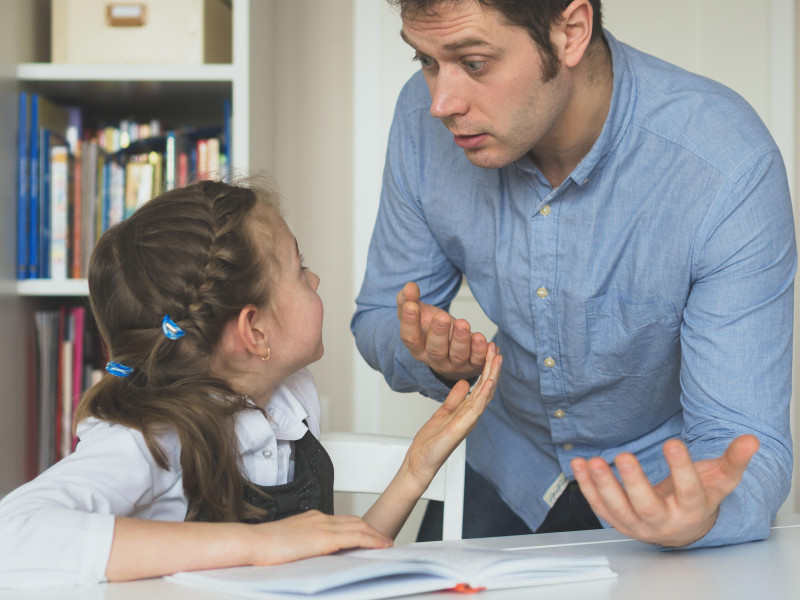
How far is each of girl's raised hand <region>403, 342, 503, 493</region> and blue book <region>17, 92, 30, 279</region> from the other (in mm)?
1035

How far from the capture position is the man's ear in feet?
3.65

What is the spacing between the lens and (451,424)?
105 cm

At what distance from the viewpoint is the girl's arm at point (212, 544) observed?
2.38 ft

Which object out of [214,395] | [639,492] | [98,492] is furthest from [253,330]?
[639,492]

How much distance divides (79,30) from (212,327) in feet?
3.31

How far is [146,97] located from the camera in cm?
192

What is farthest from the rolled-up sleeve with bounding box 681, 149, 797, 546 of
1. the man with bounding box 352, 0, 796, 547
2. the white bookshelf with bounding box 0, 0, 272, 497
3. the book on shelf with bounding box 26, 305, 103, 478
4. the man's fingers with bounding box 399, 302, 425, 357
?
the book on shelf with bounding box 26, 305, 103, 478

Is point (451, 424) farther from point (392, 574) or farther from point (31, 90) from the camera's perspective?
point (31, 90)

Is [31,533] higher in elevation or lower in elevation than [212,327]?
lower

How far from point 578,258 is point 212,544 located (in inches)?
26.2

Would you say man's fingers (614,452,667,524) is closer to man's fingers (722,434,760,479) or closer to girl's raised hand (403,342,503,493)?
→ man's fingers (722,434,760,479)

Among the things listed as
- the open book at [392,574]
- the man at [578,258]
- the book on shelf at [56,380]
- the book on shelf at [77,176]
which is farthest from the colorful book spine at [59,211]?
the open book at [392,574]

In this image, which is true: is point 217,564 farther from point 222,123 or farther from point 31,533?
point 222,123

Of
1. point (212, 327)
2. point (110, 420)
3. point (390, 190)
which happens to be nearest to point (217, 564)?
point (110, 420)
